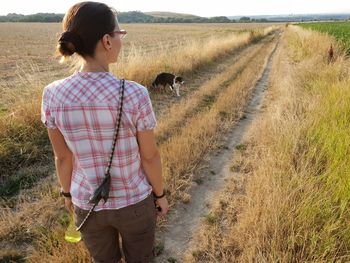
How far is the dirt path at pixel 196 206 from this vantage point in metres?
3.28

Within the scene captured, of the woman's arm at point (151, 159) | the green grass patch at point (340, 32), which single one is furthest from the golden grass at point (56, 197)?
the green grass patch at point (340, 32)

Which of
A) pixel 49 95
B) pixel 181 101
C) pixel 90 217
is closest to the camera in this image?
pixel 49 95

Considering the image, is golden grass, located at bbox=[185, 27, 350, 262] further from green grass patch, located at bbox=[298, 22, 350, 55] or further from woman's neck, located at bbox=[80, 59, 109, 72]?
green grass patch, located at bbox=[298, 22, 350, 55]

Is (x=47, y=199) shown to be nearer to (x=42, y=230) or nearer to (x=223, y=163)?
(x=42, y=230)

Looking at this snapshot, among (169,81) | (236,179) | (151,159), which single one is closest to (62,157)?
(151,159)

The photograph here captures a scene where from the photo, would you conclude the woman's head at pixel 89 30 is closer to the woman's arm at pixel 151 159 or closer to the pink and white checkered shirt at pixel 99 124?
the pink and white checkered shirt at pixel 99 124

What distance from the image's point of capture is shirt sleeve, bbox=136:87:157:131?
4.91 feet

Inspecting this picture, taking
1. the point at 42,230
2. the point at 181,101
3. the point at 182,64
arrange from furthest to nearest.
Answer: the point at 182,64 < the point at 181,101 < the point at 42,230

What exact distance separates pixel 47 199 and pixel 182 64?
8818mm

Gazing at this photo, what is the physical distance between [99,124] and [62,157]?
1.27ft

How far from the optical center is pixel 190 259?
3068mm

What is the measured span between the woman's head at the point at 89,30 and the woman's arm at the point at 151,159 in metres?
0.43

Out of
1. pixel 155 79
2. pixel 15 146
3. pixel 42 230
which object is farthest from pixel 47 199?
pixel 155 79

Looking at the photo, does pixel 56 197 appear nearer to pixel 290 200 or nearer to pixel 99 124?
pixel 290 200
